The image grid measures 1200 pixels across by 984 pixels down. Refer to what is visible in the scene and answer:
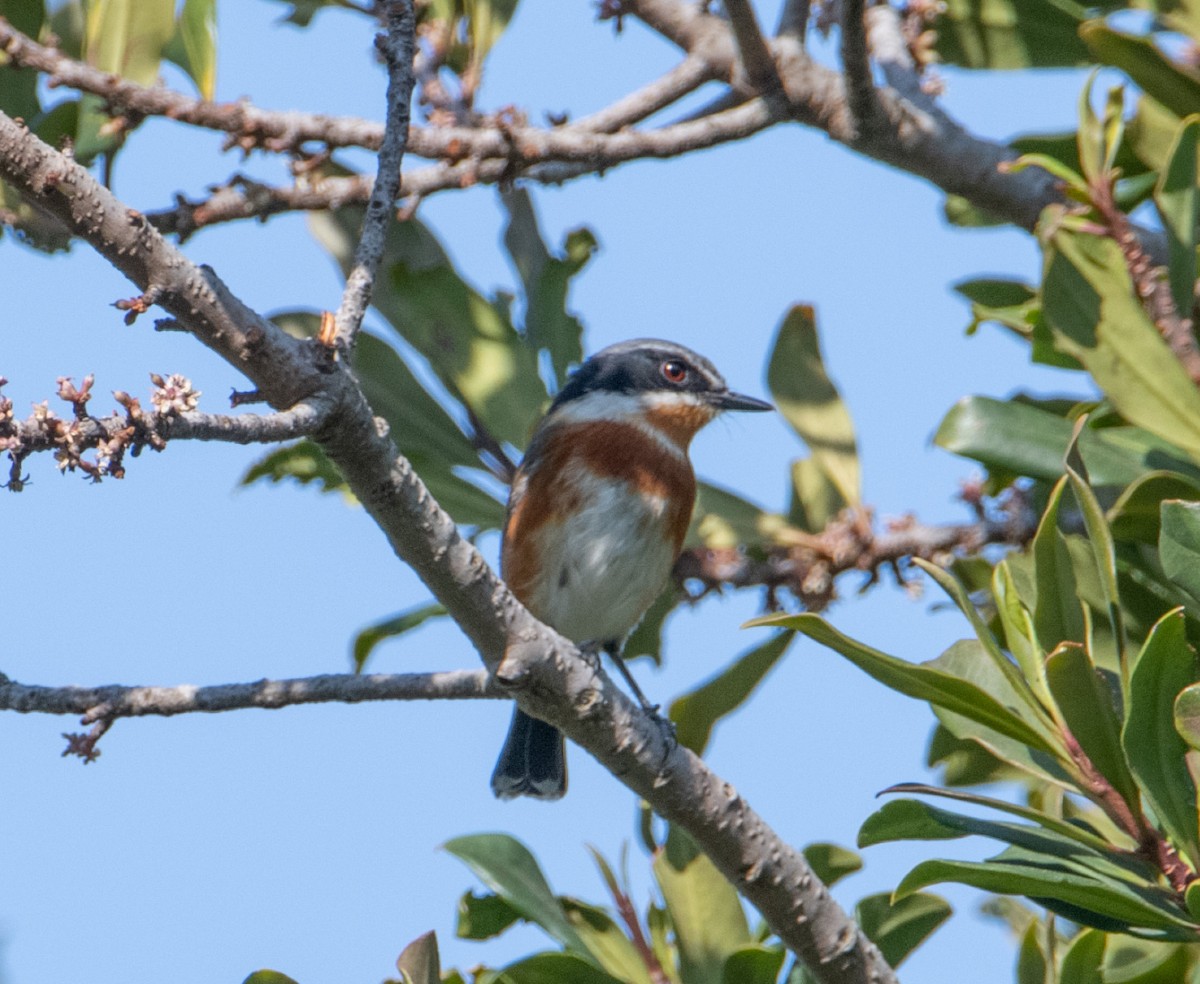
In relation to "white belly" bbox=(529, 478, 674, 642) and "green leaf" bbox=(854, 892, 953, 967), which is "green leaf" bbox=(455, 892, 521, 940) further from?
"white belly" bbox=(529, 478, 674, 642)

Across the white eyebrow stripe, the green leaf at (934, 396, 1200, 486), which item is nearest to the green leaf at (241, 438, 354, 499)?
the white eyebrow stripe

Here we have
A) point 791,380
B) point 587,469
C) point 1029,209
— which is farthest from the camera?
point 587,469

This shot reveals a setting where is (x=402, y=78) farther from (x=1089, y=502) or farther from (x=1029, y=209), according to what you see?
(x=1029, y=209)

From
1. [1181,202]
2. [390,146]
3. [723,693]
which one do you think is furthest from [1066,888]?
[390,146]

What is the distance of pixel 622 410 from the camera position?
21.3ft

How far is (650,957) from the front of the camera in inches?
148

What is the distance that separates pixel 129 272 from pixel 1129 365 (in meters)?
2.15

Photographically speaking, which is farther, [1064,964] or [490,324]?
[490,324]

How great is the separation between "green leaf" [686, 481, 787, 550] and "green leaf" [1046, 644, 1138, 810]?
1.97m

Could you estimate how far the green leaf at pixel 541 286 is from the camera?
17.4 feet

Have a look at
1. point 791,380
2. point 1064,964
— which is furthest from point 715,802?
point 791,380

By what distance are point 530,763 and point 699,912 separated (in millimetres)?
2762

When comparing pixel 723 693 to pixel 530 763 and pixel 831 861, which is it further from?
pixel 530 763

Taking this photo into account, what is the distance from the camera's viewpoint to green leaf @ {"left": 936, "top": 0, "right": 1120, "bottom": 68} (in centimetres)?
475
